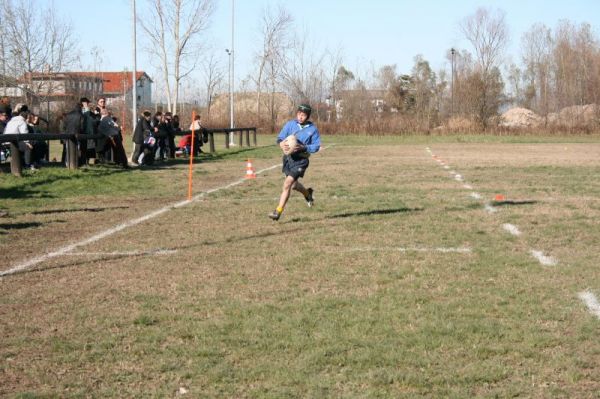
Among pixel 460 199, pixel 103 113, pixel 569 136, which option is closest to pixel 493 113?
pixel 569 136

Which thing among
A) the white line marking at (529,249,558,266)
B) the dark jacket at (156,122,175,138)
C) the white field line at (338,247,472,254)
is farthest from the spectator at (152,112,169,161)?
the white line marking at (529,249,558,266)

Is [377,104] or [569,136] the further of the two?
[377,104]

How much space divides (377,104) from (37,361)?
241 ft

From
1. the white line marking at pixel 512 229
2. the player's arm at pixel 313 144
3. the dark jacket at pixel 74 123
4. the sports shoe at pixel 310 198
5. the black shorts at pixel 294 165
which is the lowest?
the white line marking at pixel 512 229

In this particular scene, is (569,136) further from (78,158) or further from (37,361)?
(37,361)

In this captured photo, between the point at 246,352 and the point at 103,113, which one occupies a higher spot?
the point at 103,113

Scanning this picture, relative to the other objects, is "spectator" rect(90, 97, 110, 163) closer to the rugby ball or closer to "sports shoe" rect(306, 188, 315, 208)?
"sports shoe" rect(306, 188, 315, 208)

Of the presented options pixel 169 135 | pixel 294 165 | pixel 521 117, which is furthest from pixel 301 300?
pixel 521 117

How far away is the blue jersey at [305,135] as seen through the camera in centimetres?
1220

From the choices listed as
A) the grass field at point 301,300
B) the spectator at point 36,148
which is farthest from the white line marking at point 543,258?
the spectator at point 36,148

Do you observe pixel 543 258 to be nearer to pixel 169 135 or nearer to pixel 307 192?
pixel 307 192

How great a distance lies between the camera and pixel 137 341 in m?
5.62

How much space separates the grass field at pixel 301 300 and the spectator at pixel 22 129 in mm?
5722

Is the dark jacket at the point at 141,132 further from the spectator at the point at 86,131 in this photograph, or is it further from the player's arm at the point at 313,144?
the player's arm at the point at 313,144
